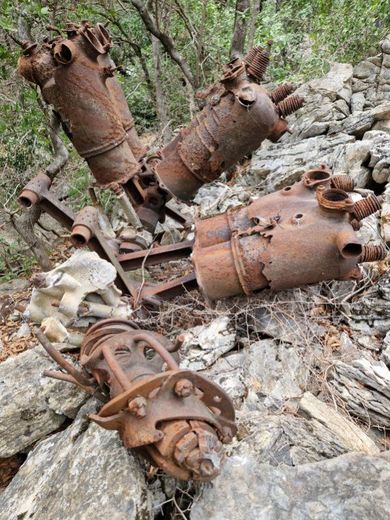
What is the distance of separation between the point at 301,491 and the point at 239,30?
249 inches

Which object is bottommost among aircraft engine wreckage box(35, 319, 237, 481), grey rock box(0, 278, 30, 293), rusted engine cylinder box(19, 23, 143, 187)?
grey rock box(0, 278, 30, 293)

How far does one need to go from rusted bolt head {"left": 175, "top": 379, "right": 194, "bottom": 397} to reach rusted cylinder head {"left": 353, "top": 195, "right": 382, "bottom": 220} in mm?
1588

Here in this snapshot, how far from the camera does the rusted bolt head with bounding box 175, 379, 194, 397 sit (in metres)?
1.57

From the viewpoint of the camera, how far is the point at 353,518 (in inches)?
60.1

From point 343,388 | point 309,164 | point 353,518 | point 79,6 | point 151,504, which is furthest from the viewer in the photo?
point 79,6

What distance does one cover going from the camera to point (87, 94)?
3.27 m

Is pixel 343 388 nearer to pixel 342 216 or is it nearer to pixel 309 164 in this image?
pixel 342 216

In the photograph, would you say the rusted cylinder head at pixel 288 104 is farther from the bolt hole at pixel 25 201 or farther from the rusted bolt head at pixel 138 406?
the rusted bolt head at pixel 138 406

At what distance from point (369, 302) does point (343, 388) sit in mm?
902

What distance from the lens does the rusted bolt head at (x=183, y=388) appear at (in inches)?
61.7

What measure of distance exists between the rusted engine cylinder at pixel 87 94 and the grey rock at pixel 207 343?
1.59 m

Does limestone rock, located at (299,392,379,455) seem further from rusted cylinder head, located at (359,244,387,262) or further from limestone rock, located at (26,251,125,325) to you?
limestone rock, located at (26,251,125,325)

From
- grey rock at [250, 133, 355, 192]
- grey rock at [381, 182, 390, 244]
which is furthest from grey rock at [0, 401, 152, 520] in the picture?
grey rock at [250, 133, 355, 192]

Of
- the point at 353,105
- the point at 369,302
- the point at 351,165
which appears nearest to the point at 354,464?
the point at 369,302
